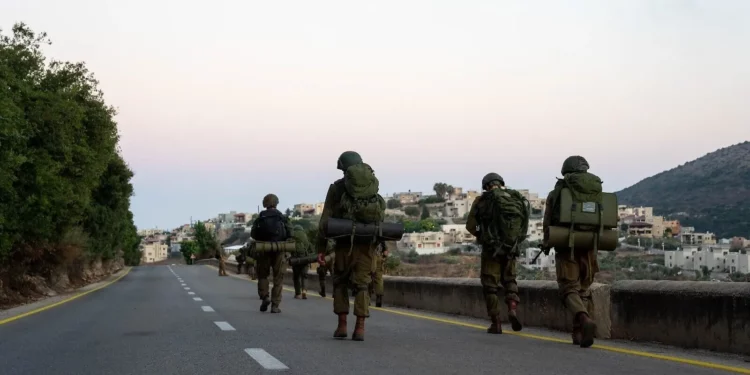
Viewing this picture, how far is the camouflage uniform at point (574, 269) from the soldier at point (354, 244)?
6.42 ft

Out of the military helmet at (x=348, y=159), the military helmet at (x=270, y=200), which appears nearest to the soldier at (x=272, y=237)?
the military helmet at (x=270, y=200)

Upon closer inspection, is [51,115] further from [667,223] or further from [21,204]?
[667,223]

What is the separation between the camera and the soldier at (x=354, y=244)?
10.4 metres

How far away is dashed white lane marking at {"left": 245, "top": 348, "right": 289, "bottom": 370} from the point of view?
26.1 feet

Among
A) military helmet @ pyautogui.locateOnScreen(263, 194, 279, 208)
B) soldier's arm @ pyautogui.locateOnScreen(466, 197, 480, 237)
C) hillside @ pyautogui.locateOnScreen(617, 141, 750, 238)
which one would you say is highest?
hillside @ pyautogui.locateOnScreen(617, 141, 750, 238)

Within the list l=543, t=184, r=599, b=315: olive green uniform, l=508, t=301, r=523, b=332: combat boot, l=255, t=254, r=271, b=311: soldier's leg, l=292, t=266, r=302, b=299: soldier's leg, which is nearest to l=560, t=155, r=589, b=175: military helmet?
l=543, t=184, r=599, b=315: olive green uniform

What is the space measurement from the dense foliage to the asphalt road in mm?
11576

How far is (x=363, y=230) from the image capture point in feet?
34.1

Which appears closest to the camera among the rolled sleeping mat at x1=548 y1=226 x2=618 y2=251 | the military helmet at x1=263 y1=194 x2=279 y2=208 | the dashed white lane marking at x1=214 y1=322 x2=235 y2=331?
the rolled sleeping mat at x1=548 y1=226 x2=618 y2=251

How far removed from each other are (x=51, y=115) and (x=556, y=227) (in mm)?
26141

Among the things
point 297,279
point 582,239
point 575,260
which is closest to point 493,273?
point 575,260

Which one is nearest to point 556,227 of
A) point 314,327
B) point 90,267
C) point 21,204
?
point 314,327

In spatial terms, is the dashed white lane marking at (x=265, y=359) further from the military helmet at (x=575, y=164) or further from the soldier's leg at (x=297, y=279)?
the soldier's leg at (x=297, y=279)

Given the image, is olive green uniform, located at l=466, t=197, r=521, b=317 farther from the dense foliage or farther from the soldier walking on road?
the dense foliage
